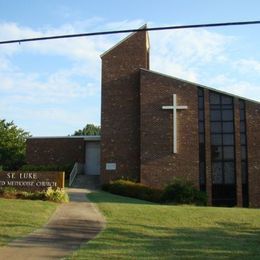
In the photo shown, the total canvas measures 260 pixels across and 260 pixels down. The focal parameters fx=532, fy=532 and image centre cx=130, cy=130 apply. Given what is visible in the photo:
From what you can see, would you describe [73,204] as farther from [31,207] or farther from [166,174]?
[166,174]

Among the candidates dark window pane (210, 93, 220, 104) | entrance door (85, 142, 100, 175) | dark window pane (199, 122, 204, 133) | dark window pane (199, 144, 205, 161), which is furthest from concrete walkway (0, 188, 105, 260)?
entrance door (85, 142, 100, 175)

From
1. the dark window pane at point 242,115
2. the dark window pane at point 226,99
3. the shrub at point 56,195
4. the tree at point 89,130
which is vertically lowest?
the shrub at point 56,195

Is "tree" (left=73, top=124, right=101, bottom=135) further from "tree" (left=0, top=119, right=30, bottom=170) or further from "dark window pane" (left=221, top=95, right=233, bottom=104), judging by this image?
"dark window pane" (left=221, top=95, right=233, bottom=104)

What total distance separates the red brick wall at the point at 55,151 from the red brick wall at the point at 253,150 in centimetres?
1371

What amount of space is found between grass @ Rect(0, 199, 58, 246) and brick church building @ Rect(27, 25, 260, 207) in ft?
45.5

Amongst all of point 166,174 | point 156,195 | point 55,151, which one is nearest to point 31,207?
point 156,195

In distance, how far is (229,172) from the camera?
33.8m

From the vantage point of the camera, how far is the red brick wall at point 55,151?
41438 millimetres

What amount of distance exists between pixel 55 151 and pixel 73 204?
19998 mm

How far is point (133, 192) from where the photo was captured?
31141 mm

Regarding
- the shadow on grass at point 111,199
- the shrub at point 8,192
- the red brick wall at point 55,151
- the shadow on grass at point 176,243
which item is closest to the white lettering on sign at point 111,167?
the red brick wall at point 55,151

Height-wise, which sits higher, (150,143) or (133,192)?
(150,143)

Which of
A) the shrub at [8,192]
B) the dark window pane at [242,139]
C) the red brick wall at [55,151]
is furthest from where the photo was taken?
the red brick wall at [55,151]

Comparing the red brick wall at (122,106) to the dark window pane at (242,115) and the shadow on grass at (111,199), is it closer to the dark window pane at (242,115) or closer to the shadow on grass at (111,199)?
the dark window pane at (242,115)
